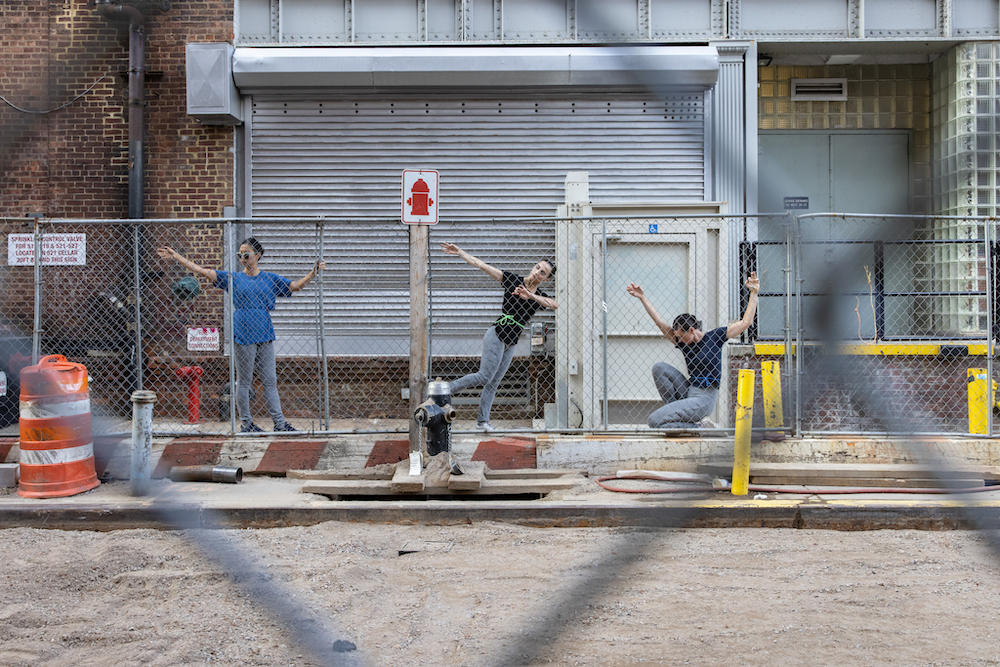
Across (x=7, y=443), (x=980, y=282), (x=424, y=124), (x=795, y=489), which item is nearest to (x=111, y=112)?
(x=424, y=124)

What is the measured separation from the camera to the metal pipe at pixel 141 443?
6027mm

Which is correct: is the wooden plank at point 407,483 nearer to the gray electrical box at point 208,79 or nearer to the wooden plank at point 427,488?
the wooden plank at point 427,488

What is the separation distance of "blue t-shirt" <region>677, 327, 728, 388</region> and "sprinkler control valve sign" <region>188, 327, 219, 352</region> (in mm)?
5406

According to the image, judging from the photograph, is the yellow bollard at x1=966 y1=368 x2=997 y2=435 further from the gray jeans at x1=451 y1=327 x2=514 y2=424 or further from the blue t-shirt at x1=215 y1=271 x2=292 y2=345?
the blue t-shirt at x1=215 y1=271 x2=292 y2=345

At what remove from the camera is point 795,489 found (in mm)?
6180

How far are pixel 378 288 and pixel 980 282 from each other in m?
6.85

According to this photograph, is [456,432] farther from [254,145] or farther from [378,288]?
[254,145]

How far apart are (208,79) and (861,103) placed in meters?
7.25

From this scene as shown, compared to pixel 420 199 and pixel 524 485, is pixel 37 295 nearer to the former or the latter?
pixel 420 199

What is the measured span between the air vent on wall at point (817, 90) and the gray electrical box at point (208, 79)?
6963 mm

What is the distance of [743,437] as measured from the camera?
19.4 ft

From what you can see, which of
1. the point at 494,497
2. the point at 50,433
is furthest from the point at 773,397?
the point at 50,433

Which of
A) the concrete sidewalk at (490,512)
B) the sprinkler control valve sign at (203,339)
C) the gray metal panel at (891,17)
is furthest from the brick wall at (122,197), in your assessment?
the gray metal panel at (891,17)

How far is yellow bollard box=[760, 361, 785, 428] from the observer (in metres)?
6.85
